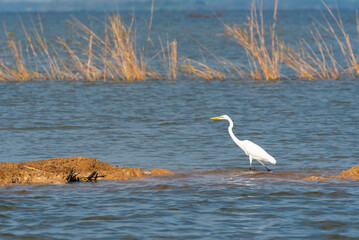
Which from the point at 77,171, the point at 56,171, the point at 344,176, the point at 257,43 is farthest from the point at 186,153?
the point at 257,43

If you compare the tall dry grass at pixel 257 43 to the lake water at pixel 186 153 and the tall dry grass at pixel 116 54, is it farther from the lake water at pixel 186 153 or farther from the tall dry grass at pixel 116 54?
the tall dry grass at pixel 116 54

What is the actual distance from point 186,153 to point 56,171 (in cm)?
266

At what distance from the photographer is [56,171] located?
791cm

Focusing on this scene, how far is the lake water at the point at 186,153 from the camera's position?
6.12 m

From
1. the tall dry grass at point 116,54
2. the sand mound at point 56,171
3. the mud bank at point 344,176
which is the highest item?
the tall dry grass at point 116,54

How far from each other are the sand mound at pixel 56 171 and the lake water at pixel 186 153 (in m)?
0.22

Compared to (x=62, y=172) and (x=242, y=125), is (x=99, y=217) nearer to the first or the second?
(x=62, y=172)

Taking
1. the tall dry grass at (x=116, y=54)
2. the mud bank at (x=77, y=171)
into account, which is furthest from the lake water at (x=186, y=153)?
the tall dry grass at (x=116, y=54)

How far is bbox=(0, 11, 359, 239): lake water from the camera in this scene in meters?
6.12

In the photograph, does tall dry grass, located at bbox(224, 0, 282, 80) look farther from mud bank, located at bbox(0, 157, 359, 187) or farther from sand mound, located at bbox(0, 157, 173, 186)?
sand mound, located at bbox(0, 157, 173, 186)

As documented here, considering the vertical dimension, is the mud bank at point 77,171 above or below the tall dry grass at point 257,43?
below

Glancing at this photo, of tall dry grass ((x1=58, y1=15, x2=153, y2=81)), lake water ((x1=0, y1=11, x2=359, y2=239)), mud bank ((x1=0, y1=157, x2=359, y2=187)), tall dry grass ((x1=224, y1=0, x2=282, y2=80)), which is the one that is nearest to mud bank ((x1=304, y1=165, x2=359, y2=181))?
mud bank ((x1=0, y1=157, x2=359, y2=187))

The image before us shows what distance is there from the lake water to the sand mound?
0.73 feet

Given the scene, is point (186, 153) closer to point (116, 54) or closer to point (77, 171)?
point (77, 171)
